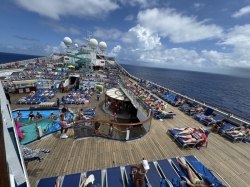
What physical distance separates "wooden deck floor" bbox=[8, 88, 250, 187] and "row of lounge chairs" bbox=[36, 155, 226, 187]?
754mm

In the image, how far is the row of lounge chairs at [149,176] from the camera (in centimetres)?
377

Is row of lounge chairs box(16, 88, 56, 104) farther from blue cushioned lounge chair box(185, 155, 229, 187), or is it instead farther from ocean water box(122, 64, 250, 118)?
ocean water box(122, 64, 250, 118)

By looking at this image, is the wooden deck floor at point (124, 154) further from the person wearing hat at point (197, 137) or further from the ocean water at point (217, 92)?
the ocean water at point (217, 92)

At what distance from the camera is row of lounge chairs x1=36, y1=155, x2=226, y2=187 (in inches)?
149

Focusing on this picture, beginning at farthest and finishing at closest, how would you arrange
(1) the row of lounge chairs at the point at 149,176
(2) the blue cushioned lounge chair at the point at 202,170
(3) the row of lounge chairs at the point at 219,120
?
(3) the row of lounge chairs at the point at 219,120 → (2) the blue cushioned lounge chair at the point at 202,170 → (1) the row of lounge chairs at the point at 149,176

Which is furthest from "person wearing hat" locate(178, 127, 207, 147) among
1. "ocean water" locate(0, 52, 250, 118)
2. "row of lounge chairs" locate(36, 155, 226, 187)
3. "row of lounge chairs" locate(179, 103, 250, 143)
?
"ocean water" locate(0, 52, 250, 118)

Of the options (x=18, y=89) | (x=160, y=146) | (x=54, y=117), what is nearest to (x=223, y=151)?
(x=160, y=146)

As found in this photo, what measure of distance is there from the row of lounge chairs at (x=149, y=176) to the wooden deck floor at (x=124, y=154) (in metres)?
0.75

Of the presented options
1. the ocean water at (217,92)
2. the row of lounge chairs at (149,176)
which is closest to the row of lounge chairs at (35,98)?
the row of lounge chairs at (149,176)

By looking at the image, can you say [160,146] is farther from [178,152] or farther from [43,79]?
[43,79]

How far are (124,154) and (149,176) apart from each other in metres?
1.65

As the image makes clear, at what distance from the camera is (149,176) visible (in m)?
4.17

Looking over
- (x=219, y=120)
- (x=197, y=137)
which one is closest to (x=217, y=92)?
(x=219, y=120)

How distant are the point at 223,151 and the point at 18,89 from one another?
2357 centimetres
